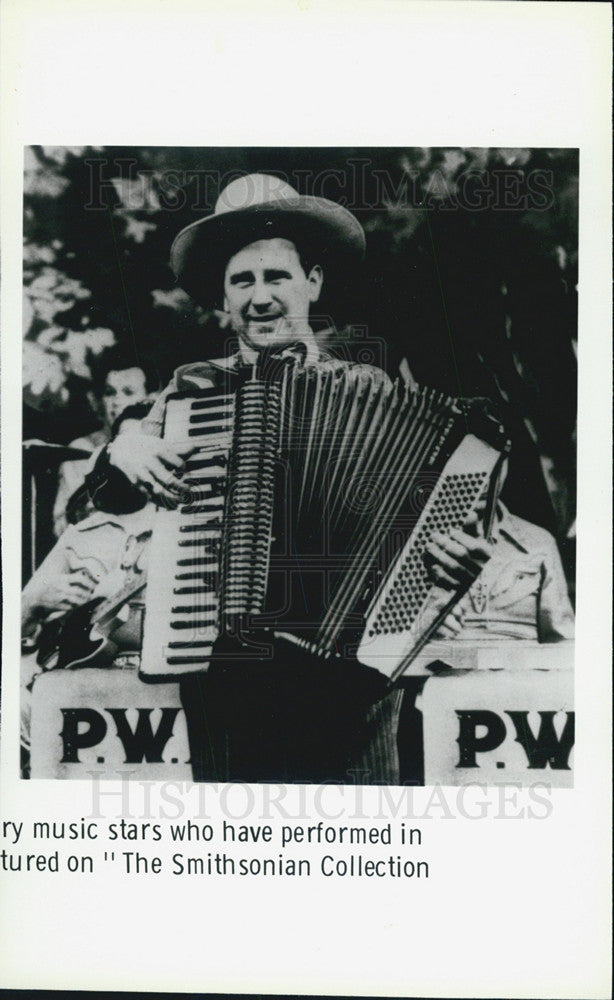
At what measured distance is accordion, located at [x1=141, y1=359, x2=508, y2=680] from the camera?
173 cm

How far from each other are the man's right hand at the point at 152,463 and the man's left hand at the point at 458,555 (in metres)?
0.57

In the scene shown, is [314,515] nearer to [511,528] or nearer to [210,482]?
[210,482]

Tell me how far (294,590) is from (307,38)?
1.19 meters

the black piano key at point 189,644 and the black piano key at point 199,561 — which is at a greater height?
the black piano key at point 199,561

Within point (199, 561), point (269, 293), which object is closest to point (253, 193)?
point (269, 293)

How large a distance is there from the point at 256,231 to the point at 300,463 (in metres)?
0.52

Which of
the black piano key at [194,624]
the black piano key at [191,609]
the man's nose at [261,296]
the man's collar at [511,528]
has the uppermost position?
the man's nose at [261,296]

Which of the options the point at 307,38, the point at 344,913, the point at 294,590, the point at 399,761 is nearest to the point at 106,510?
the point at 294,590

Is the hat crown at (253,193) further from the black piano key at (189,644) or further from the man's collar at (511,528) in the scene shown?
the black piano key at (189,644)

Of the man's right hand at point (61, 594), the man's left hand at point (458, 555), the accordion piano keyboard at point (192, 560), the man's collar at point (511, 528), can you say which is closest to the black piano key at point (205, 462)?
the accordion piano keyboard at point (192, 560)

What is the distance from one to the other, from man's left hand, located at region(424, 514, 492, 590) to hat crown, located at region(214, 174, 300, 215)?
807 millimetres

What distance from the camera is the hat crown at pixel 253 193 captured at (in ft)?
5.75

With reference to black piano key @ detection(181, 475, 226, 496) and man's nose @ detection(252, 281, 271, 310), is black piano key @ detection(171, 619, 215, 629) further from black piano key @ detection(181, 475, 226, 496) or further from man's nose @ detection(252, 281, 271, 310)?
man's nose @ detection(252, 281, 271, 310)

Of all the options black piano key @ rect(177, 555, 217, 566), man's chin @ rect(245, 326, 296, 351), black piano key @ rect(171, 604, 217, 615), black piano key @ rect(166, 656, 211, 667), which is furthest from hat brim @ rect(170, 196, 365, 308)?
black piano key @ rect(166, 656, 211, 667)
